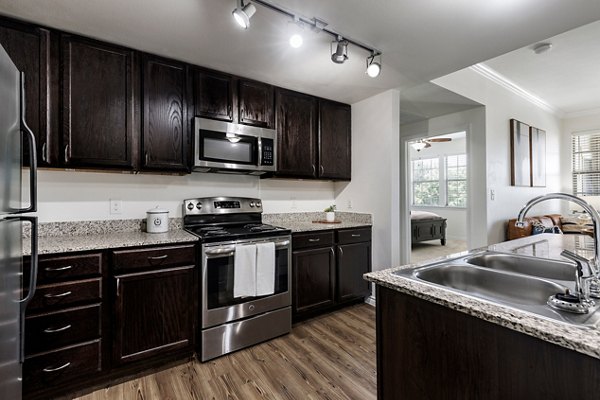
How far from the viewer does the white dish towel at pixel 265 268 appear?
7.43 feet

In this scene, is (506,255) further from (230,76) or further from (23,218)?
(230,76)

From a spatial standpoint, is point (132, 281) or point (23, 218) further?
point (132, 281)

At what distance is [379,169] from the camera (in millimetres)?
3098

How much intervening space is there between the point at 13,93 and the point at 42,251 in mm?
894

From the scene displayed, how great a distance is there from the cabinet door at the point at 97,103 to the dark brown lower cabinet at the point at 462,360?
2050 mm

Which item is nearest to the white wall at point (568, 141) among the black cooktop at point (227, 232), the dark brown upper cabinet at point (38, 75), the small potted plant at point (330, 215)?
the small potted plant at point (330, 215)

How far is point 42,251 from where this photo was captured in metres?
1.59

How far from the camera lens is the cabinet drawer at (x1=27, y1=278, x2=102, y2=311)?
1576 mm

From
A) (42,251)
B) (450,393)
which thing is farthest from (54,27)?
(450,393)

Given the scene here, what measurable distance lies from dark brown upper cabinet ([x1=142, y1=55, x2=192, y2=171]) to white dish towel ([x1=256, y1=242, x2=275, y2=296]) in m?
0.92

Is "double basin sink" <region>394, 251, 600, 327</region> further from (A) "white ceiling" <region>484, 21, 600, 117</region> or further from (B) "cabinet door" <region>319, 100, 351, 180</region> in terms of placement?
(A) "white ceiling" <region>484, 21, 600, 117</region>

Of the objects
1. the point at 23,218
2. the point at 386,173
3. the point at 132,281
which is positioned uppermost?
the point at 386,173

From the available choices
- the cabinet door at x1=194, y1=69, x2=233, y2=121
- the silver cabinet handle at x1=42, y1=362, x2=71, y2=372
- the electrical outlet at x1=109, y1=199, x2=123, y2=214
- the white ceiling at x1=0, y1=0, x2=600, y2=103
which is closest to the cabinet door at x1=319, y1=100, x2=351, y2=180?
the white ceiling at x1=0, y1=0, x2=600, y2=103

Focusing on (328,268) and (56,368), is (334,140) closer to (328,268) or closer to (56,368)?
(328,268)
